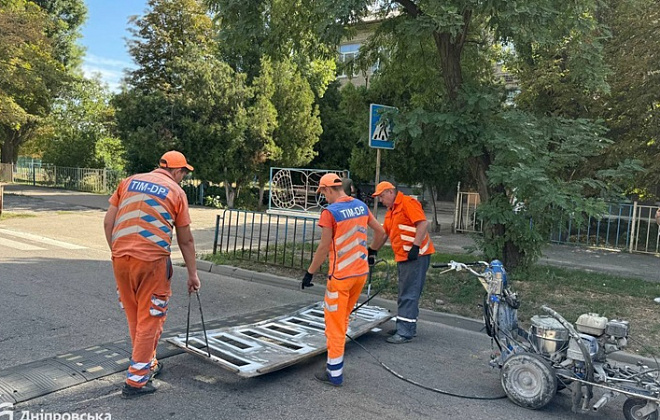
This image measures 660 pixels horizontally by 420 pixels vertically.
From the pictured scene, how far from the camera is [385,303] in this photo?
7.19m

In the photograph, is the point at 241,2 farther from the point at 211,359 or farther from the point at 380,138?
the point at 211,359

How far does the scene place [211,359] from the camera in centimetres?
427

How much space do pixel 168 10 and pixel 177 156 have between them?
22343 mm

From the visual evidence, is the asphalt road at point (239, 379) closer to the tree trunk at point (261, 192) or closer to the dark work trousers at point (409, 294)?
the dark work trousers at point (409, 294)

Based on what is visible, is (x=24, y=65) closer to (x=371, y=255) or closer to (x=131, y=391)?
(x=371, y=255)

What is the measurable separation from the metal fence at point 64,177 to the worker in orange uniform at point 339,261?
24752 millimetres

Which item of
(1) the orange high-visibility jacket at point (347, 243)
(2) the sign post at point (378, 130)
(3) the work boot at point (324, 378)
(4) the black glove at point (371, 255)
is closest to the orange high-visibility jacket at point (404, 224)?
(4) the black glove at point (371, 255)

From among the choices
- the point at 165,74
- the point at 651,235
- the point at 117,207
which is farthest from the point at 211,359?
the point at 165,74

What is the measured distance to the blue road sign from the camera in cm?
768

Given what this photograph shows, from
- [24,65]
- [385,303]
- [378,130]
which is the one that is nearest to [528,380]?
[385,303]

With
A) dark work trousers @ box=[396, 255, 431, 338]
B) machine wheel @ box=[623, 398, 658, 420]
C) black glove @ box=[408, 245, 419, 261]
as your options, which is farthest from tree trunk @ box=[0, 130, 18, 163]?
machine wheel @ box=[623, 398, 658, 420]

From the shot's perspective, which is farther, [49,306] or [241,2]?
[241,2]

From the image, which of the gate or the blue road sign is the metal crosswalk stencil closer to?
the blue road sign

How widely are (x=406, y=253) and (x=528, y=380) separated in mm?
1970
